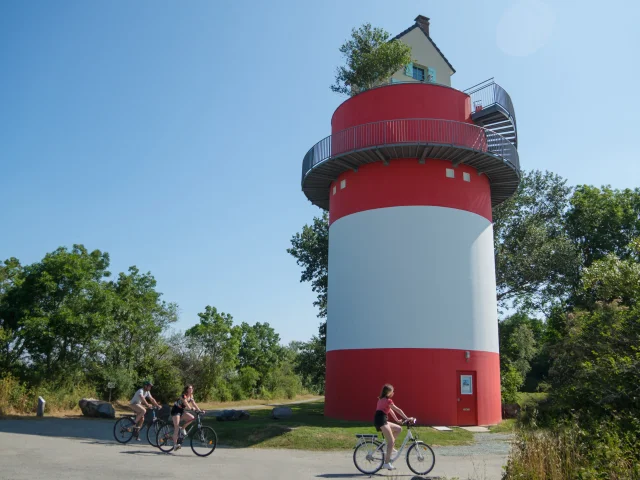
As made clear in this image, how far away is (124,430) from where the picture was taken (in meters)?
13.1

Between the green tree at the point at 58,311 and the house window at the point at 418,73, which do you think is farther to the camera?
the house window at the point at 418,73

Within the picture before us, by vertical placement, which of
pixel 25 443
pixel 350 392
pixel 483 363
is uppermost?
pixel 483 363

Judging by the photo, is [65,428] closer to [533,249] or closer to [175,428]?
[175,428]

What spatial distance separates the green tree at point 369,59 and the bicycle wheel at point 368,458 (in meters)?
17.6

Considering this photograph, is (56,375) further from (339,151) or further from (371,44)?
(371,44)

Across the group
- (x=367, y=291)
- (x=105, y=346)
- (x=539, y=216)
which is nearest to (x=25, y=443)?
(x=367, y=291)

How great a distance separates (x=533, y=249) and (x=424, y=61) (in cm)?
1110

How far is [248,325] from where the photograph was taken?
180 feet

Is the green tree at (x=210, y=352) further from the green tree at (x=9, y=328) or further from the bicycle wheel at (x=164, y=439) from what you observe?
the bicycle wheel at (x=164, y=439)

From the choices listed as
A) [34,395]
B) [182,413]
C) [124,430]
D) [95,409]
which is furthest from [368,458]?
[34,395]

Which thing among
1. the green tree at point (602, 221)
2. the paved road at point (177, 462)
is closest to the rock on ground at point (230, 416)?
the paved road at point (177, 462)

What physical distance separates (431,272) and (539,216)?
1498 centimetres

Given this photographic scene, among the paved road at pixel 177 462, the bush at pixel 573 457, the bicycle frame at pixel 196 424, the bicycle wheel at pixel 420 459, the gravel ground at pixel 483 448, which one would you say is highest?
the bush at pixel 573 457

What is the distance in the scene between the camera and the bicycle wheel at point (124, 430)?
516 inches
